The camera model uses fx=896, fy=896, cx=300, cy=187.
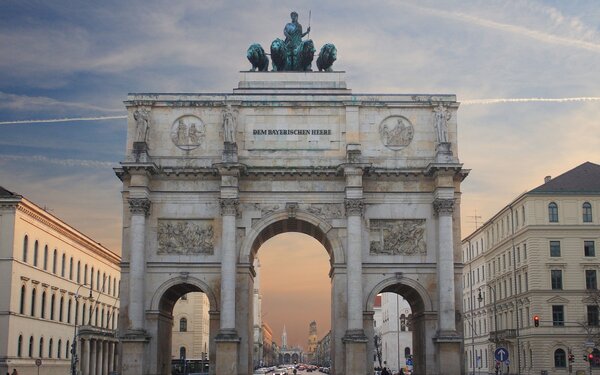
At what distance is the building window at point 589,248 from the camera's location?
67.4 metres

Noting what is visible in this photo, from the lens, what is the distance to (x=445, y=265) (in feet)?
137

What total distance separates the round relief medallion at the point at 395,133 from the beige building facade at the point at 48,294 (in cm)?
2351

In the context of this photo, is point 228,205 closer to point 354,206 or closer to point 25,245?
point 354,206

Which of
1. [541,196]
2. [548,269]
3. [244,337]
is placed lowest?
[244,337]

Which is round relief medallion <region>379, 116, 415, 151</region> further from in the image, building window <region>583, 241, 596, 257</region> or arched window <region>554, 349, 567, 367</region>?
arched window <region>554, 349, 567, 367</region>

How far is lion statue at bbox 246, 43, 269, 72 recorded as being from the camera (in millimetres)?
46000

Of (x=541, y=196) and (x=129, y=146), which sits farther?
(x=541, y=196)

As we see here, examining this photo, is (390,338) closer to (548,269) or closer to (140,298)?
(548,269)

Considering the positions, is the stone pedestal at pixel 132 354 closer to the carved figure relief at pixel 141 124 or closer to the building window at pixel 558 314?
the carved figure relief at pixel 141 124

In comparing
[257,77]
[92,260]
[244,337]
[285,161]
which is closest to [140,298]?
[244,337]

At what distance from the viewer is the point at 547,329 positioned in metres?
66.0

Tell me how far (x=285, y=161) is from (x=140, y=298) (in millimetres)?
9387

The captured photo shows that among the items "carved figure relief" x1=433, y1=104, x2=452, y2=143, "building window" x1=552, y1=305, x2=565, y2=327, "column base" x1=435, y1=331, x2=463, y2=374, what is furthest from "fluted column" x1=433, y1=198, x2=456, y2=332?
"building window" x1=552, y1=305, x2=565, y2=327

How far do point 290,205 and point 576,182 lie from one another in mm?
34841
